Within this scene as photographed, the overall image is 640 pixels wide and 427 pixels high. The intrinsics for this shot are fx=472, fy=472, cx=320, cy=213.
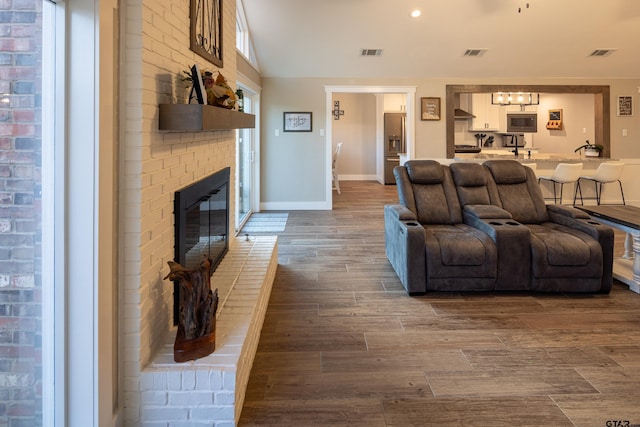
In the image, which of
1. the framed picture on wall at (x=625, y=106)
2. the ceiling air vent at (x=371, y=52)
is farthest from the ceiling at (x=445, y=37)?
the framed picture on wall at (x=625, y=106)

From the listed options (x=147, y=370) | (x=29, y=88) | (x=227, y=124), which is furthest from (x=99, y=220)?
(x=227, y=124)

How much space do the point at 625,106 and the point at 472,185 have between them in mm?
5771

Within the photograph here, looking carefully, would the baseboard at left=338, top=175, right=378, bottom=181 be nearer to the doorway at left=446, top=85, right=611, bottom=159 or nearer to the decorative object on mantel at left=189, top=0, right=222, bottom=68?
the doorway at left=446, top=85, right=611, bottom=159

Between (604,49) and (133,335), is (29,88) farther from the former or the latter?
(604,49)

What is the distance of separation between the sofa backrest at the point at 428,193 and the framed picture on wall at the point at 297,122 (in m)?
3.77

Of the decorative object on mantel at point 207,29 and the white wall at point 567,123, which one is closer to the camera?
the decorative object on mantel at point 207,29

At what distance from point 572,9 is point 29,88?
22.6 feet

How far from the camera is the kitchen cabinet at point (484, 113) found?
1099cm

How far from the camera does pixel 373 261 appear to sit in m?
4.86

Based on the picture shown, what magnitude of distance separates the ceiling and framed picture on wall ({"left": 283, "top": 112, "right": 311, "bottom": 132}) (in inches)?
26.8

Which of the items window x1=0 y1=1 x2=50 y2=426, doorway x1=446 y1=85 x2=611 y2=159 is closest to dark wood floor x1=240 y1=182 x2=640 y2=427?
window x1=0 y1=1 x2=50 y2=426

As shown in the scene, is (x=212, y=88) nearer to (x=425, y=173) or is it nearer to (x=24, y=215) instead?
(x=24, y=215)

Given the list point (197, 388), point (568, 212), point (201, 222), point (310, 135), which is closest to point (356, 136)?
point (310, 135)

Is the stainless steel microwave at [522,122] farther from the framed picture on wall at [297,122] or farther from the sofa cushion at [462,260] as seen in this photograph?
the sofa cushion at [462,260]
